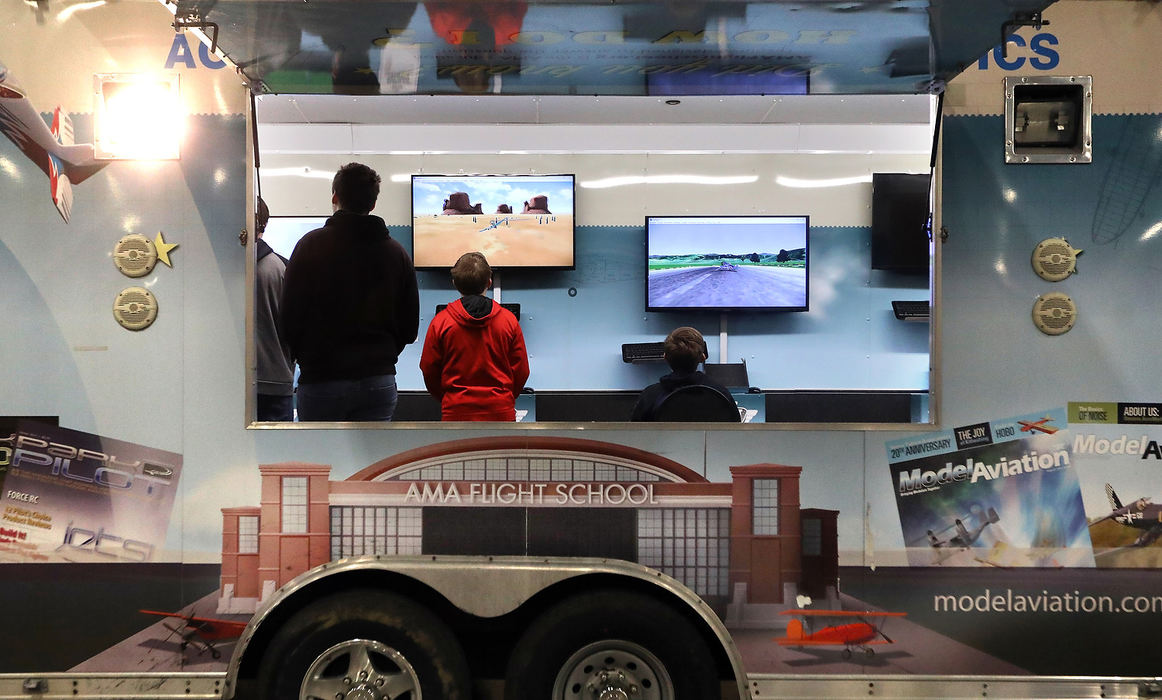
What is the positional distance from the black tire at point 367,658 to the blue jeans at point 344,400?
0.70m

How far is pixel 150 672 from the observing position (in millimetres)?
2584

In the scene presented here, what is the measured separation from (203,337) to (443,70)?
4.00ft

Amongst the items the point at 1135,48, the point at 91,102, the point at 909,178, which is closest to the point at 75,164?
the point at 91,102

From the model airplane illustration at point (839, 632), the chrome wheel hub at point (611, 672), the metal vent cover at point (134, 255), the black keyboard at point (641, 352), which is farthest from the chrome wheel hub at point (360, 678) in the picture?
the black keyboard at point (641, 352)

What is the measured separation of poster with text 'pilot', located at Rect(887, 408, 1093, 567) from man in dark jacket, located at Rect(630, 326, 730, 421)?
2.95 feet

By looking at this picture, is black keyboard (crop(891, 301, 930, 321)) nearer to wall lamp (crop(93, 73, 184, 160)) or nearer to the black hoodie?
the black hoodie

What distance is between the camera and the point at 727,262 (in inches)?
226

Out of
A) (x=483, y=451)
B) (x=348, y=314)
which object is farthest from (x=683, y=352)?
(x=348, y=314)

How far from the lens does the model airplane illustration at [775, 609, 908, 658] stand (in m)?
2.57

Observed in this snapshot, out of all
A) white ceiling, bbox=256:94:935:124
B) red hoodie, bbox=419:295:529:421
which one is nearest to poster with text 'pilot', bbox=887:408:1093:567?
red hoodie, bbox=419:295:529:421

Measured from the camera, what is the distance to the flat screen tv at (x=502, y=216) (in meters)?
5.63

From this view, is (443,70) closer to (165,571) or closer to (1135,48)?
(165,571)

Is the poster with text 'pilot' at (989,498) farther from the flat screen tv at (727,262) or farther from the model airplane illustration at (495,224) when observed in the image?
the model airplane illustration at (495,224)

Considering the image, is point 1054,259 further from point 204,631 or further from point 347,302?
point 204,631
